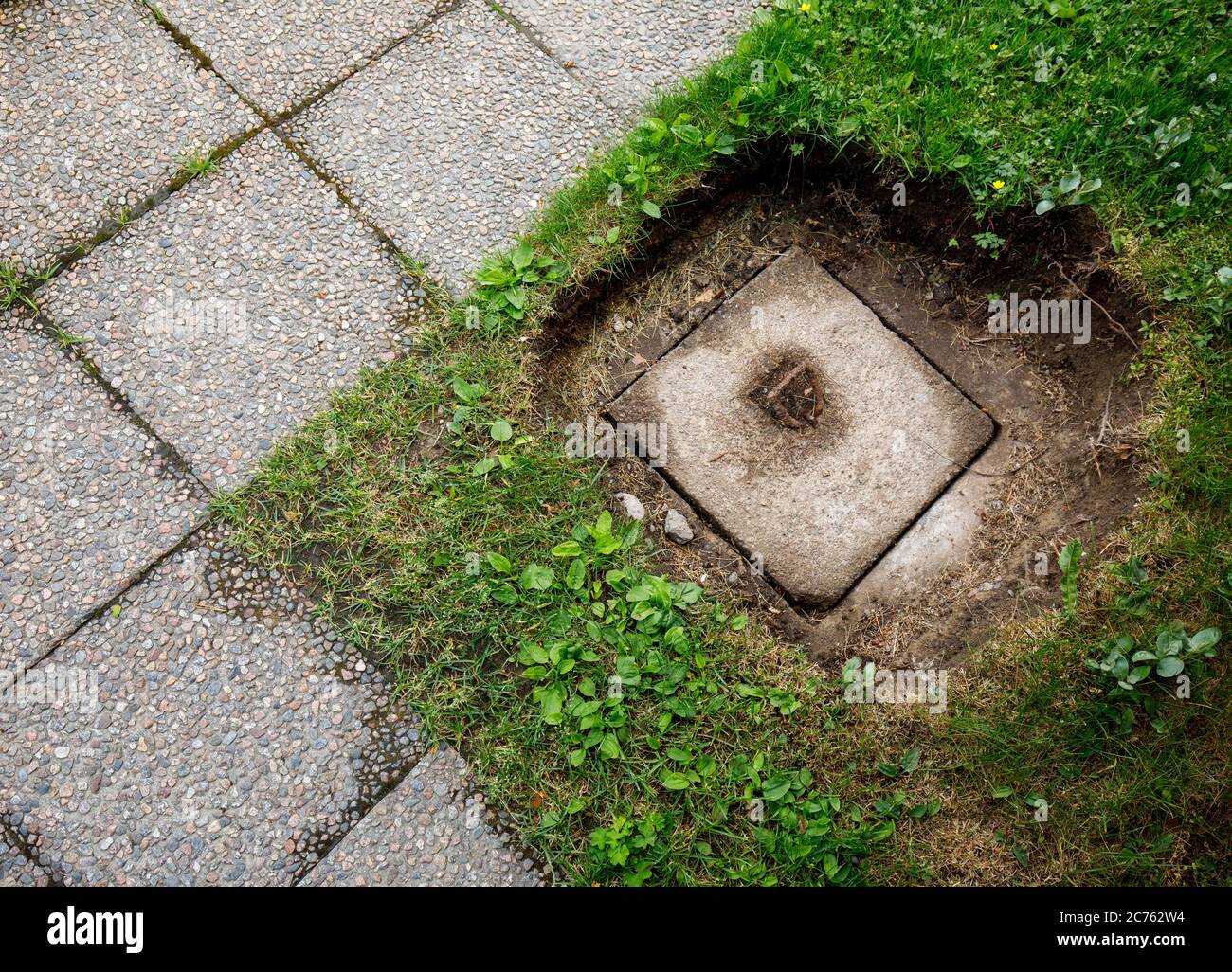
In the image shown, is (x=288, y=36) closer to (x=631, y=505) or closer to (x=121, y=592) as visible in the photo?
(x=121, y=592)

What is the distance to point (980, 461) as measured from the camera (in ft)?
10.3

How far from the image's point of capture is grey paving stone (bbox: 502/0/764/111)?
3.62 meters

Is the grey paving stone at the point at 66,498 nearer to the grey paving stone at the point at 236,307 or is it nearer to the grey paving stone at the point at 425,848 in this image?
the grey paving stone at the point at 236,307

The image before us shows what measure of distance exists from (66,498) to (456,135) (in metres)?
2.08

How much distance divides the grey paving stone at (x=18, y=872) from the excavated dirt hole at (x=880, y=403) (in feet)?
7.19

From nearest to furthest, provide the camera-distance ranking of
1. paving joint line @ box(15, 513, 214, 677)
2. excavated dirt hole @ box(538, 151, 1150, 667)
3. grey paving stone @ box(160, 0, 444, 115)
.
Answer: paving joint line @ box(15, 513, 214, 677)
excavated dirt hole @ box(538, 151, 1150, 667)
grey paving stone @ box(160, 0, 444, 115)

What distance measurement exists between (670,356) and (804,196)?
926 millimetres

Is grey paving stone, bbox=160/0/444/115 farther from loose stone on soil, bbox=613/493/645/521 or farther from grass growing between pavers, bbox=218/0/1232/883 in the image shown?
loose stone on soil, bbox=613/493/645/521

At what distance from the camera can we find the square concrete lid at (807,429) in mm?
3035

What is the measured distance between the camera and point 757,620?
2.93m

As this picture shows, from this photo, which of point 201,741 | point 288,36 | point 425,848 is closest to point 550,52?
point 288,36

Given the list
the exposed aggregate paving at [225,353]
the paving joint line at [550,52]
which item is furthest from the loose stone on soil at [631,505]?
the paving joint line at [550,52]

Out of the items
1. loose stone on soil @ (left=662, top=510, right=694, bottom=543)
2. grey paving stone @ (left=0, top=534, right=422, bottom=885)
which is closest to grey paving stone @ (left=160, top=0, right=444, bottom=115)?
grey paving stone @ (left=0, top=534, right=422, bottom=885)

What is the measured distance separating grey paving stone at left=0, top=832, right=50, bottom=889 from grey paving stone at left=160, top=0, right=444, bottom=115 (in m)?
2.92
